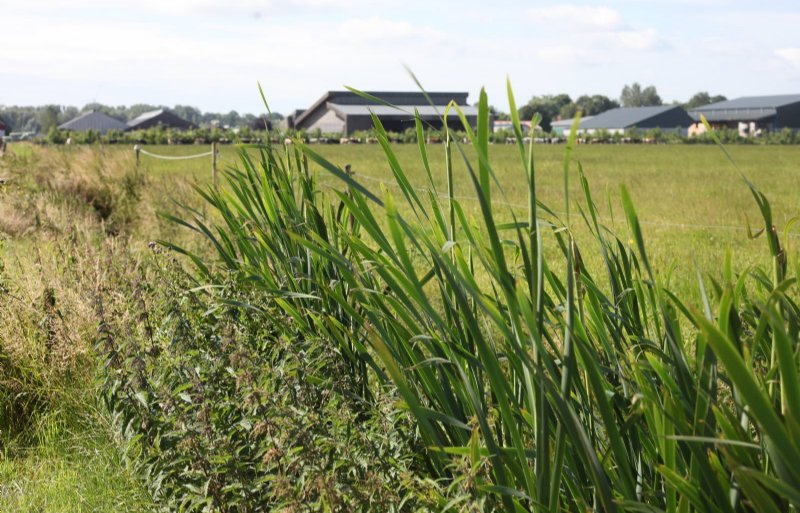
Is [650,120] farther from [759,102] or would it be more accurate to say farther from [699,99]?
[699,99]

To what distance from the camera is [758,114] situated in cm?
10875

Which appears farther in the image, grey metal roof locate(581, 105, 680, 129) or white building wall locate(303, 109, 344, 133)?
grey metal roof locate(581, 105, 680, 129)

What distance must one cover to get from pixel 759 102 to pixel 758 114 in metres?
3.60

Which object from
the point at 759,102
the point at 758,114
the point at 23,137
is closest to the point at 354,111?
the point at 23,137

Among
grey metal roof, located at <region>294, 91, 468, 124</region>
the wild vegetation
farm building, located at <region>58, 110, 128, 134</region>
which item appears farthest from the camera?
farm building, located at <region>58, 110, 128, 134</region>

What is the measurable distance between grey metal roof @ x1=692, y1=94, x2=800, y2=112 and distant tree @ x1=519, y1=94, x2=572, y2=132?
23922 mm

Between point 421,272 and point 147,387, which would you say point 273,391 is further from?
point 421,272

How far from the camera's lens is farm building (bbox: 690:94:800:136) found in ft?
350

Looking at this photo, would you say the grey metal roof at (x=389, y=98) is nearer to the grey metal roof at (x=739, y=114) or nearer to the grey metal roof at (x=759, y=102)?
the grey metal roof at (x=739, y=114)

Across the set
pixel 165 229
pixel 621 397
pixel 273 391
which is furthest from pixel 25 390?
pixel 165 229

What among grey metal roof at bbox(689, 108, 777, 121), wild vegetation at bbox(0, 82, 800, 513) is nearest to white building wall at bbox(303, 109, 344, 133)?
grey metal roof at bbox(689, 108, 777, 121)

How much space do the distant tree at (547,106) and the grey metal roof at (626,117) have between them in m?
7.43

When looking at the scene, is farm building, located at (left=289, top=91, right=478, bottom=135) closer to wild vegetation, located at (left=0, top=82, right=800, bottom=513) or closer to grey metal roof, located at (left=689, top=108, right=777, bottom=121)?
grey metal roof, located at (left=689, top=108, right=777, bottom=121)

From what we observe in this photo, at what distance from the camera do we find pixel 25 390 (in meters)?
4.24
